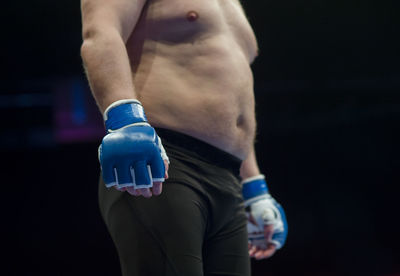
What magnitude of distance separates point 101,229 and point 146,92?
3438 mm

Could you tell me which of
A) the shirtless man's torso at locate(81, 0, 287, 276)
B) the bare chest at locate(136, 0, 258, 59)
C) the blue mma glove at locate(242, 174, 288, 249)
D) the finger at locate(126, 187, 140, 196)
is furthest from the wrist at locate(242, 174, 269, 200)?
Answer: the finger at locate(126, 187, 140, 196)

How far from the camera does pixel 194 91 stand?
0.93m

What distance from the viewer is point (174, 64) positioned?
0.94 metres

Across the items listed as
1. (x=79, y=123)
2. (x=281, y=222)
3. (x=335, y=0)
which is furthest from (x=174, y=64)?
(x=79, y=123)

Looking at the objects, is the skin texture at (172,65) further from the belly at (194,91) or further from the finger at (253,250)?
the finger at (253,250)

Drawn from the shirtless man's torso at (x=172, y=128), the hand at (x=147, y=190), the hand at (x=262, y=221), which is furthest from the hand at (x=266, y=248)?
the hand at (x=147, y=190)

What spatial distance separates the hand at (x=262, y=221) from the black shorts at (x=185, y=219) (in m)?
0.23

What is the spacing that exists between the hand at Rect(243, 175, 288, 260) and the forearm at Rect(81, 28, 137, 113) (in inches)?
21.3

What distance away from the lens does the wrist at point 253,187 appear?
50.2 inches

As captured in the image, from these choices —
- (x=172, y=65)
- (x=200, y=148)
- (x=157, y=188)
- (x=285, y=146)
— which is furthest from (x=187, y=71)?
(x=285, y=146)

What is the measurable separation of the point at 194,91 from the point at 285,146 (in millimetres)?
3686

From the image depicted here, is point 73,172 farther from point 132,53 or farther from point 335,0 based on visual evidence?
point 132,53

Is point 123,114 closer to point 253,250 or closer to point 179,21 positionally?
point 179,21

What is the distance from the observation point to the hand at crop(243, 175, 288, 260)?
1248mm
